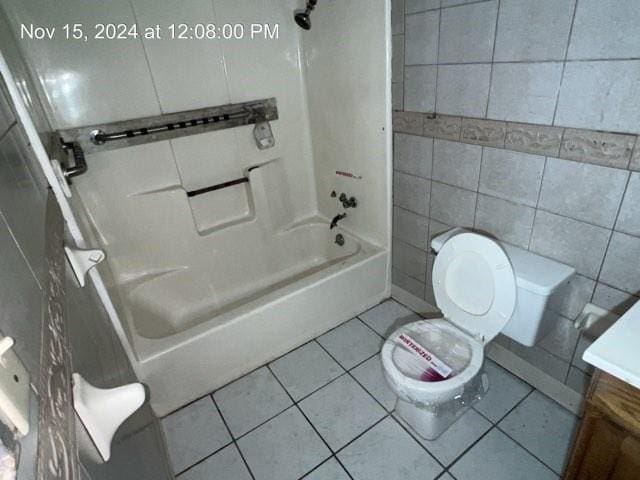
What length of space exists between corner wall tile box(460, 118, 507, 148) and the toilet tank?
0.43 meters

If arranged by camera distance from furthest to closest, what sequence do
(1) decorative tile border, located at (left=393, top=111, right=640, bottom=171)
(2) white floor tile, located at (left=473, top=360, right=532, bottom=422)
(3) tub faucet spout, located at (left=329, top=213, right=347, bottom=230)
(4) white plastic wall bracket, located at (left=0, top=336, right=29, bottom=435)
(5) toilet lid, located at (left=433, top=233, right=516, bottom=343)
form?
1. (3) tub faucet spout, located at (left=329, top=213, right=347, bottom=230)
2. (2) white floor tile, located at (left=473, top=360, right=532, bottom=422)
3. (5) toilet lid, located at (left=433, top=233, right=516, bottom=343)
4. (1) decorative tile border, located at (left=393, top=111, right=640, bottom=171)
5. (4) white plastic wall bracket, located at (left=0, top=336, right=29, bottom=435)

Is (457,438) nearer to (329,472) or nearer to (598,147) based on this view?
(329,472)

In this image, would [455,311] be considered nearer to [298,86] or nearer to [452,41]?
[452,41]

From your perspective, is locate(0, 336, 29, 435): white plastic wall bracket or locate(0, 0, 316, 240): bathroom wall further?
locate(0, 0, 316, 240): bathroom wall

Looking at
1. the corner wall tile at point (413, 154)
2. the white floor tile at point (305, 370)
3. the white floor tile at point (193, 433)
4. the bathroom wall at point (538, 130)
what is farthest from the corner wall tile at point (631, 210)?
the white floor tile at point (193, 433)

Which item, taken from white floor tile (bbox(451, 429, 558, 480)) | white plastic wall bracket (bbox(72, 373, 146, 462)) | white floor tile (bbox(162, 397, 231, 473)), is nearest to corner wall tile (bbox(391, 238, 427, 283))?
white floor tile (bbox(451, 429, 558, 480))

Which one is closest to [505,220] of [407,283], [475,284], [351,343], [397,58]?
[475,284]

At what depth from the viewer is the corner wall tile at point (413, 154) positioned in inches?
63.2

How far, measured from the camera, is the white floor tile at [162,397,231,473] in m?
1.39

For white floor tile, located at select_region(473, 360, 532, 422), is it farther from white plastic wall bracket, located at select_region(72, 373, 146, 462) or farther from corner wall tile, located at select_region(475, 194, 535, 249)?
white plastic wall bracket, located at select_region(72, 373, 146, 462)

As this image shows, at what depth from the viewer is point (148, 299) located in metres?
1.88

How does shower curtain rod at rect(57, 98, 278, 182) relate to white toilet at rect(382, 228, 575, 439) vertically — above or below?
above

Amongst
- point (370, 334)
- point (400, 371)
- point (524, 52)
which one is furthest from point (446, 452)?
point (524, 52)

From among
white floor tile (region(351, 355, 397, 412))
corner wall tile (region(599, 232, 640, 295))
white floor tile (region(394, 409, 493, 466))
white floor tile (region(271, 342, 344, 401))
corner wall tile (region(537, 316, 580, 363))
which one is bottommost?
white floor tile (region(394, 409, 493, 466))
